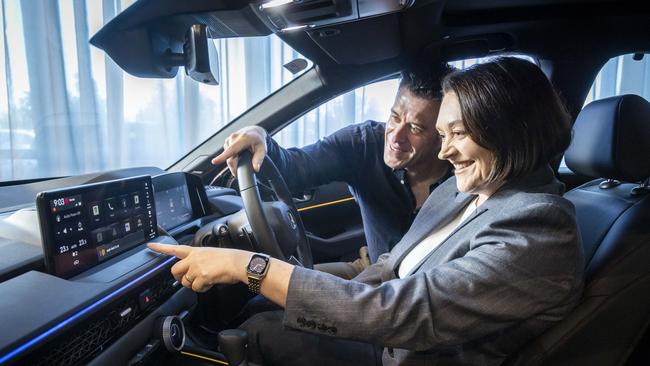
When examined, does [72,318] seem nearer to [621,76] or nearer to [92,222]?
[92,222]

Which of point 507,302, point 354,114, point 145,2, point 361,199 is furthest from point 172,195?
point 354,114

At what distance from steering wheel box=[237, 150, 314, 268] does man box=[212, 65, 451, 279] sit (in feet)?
0.72

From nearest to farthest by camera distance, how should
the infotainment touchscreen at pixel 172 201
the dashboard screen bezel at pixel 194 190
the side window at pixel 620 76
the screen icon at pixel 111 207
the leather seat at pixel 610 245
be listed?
the leather seat at pixel 610 245, the screen icon at pixel 111 207, the infotainment touchscreen at pixel 172 201, the dashboard screen bezel at pixel 194 190, the side window at pixel 620 76

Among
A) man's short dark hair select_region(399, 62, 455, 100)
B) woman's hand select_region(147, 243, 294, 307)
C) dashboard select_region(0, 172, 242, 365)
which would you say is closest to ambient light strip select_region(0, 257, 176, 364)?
dashboard select_region(0, 172, 242, 365)

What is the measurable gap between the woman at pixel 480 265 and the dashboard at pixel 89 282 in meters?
0.13

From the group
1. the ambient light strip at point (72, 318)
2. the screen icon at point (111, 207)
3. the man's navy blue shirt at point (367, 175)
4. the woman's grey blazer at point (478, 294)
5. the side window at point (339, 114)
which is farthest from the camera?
the side window at point (339, 114)

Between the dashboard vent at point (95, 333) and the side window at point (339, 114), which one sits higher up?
the side window at point (339, 114)

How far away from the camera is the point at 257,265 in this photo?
804 mm

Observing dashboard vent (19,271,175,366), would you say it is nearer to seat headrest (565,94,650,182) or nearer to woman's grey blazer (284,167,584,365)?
woman's grey blazer (284,167,584,365)

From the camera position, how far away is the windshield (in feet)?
5.44

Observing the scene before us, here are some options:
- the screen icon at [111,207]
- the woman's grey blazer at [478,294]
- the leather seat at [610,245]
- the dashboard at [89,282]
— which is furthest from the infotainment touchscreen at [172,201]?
the leather seat at [610,245]

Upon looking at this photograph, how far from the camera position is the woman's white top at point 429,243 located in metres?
1.03

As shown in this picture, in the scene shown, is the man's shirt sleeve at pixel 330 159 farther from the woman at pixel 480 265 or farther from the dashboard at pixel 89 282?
the woman at pixel 480 265

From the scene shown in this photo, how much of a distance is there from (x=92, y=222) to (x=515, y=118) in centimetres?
90
